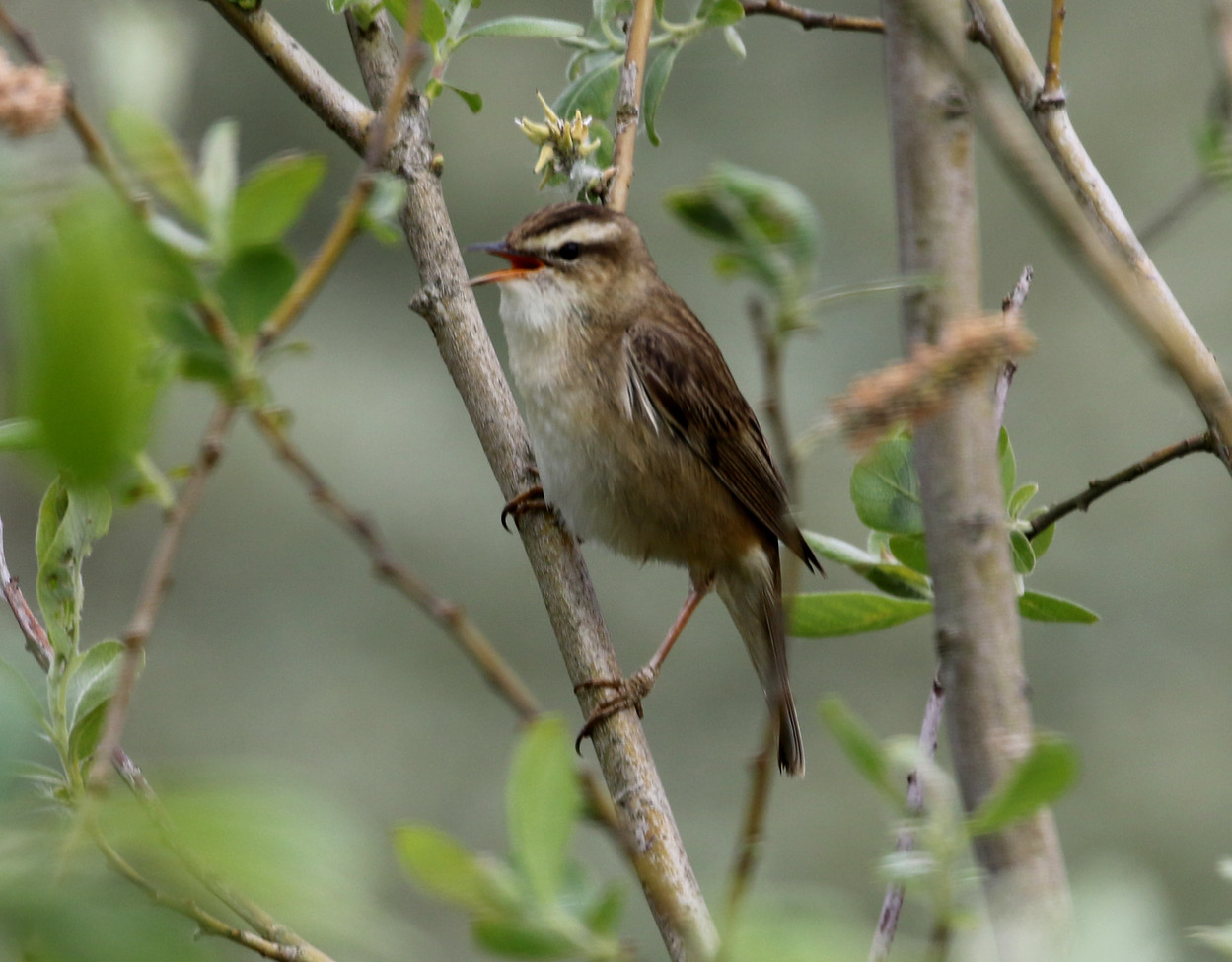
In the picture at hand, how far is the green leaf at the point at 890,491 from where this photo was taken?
1620mm

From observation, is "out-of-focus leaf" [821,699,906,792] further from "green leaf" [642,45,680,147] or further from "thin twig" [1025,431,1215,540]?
"green leaf" [642,45,680,147]

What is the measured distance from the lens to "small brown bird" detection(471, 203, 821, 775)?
9.82 feet

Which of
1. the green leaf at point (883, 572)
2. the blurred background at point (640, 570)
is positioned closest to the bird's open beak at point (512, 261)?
the green leaf at point (883, 572)

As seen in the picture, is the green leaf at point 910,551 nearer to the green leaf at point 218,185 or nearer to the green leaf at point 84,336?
the green leaf at point 218,185

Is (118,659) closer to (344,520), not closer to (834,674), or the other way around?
(344,520)

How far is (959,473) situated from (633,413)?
205 cm

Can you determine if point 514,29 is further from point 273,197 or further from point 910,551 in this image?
point 273,197

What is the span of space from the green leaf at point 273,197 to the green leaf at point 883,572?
1.09 metres

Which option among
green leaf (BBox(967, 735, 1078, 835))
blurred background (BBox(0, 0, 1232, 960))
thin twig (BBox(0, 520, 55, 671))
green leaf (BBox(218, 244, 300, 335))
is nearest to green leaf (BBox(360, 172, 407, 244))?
green leaf (BBox(218, 244, 300, 335))

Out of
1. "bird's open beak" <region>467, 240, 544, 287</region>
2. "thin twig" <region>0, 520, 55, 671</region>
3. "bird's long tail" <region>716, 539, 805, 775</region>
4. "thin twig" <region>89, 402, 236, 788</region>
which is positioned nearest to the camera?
"thin twig" <region>89, 402, 236, 788</region>

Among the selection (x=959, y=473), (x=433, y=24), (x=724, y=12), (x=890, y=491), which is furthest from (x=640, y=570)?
(x=959, y=473)

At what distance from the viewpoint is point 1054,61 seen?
1.73 m

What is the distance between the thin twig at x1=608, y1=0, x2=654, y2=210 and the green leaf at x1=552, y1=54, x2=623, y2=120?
0.06 ft

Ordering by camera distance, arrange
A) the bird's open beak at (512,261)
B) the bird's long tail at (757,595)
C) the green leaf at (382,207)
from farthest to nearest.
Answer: the bird's long tail at (757,595)
the bird's open beak at (512,261)
the green leaf at (382,207)
